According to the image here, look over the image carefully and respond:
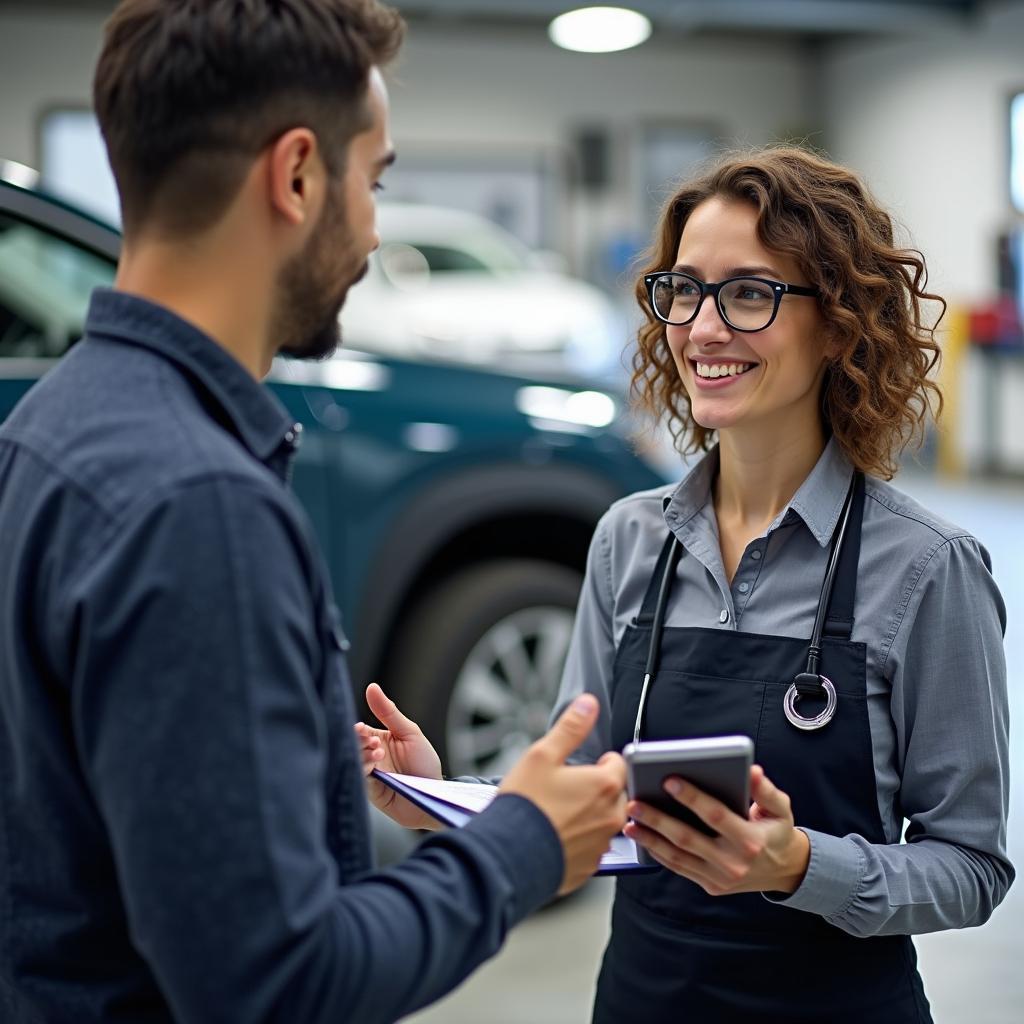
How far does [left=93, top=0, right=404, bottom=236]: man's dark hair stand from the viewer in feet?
3.56

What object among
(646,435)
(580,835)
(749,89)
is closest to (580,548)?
(646,435)

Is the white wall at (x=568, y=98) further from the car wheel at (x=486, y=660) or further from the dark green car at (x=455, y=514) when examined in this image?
the car wheel at (x=486, y=660)

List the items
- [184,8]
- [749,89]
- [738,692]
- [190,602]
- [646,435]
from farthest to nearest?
[749,89] < [646,435] < [738,692] < [184,8] < [190,602]

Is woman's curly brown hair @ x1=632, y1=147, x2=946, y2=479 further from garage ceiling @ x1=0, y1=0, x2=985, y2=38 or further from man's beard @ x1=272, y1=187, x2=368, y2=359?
garage ceiling @ x1=0, y1=0, x2=985, y2=38

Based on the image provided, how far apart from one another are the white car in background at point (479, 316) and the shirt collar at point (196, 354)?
8.52 metres

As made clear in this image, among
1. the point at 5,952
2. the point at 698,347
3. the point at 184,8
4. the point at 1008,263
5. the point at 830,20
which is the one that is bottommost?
the point at 5,952

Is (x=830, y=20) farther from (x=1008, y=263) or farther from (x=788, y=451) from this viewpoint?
(x=788, y=451)

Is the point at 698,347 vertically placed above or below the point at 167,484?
above

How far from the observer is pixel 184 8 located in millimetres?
1094

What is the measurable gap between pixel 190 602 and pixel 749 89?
16.7m

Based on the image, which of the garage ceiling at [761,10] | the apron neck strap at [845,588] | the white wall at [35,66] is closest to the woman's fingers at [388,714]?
the apron neck strap at [845,588]

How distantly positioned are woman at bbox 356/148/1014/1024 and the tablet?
0.14 meters

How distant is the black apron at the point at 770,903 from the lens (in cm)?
169

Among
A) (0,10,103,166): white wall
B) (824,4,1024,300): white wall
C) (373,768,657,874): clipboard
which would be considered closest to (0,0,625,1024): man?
(373,768,657,874): clipboard
